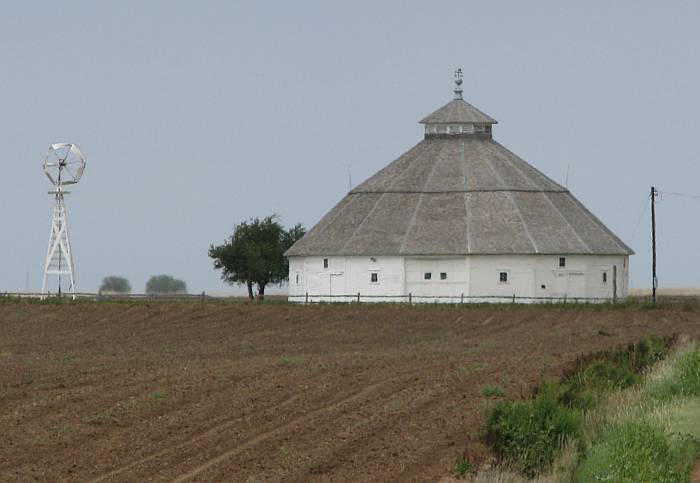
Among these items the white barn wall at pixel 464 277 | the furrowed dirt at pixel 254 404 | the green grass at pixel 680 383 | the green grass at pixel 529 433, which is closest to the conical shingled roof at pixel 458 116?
the white barn wall at pixel 464 277

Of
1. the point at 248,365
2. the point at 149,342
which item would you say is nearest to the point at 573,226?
the point at 149,342

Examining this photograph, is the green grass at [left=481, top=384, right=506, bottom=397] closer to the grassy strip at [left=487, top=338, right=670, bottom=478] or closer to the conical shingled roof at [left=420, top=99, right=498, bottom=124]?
the grassy strip at [left=487, top=338, right=670, bottom=478]

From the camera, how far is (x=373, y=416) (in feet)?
72.9

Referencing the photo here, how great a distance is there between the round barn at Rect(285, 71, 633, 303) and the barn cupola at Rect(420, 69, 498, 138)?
1482 millimetres

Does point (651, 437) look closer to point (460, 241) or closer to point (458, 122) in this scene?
point (460, 241)

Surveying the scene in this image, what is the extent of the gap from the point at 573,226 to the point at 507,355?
3975 cm

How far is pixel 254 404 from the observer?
77.0 ft

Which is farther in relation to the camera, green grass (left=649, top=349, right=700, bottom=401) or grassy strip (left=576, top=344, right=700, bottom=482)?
green grass (left=649, top=349, right=700, bottom=401)

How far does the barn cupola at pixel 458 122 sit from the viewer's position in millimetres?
79438

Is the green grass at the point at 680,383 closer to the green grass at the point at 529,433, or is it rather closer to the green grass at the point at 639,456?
the green grass at the point at 529,433

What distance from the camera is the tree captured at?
86.3 m

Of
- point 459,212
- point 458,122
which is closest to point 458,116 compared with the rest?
point 458,122

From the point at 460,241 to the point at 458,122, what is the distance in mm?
9986

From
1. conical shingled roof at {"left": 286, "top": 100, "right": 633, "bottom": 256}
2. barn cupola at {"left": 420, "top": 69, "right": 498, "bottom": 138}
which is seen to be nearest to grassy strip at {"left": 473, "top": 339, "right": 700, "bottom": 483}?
conical shingled roof at {"left": 286, "top": 100, "right": 633, "bottom": 256}
